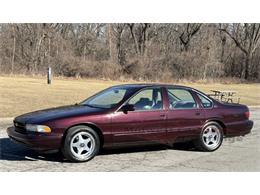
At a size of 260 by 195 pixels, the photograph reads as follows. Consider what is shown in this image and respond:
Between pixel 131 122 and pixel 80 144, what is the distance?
1045 mm

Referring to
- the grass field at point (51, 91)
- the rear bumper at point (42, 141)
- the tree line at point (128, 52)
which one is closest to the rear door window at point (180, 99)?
the rear bumper at point (42, 141)

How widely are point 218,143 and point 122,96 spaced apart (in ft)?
7.39

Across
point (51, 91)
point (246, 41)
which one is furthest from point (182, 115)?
point (246, 41)

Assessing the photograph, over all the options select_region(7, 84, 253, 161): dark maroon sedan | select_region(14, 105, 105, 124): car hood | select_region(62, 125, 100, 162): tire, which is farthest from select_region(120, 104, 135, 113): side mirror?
select_region(62, 125, 100, 162): tire

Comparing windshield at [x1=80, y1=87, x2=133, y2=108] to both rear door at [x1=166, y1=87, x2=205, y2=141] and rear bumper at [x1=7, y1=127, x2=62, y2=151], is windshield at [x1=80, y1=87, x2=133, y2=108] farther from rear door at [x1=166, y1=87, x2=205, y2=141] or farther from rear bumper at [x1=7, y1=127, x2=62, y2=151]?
rear bumper at [x1=7, y1=127, x2=62, y2=151]

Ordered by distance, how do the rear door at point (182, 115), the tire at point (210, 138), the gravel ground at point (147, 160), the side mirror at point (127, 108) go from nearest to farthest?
the gravel ground at point (147, 160)
the side mirror at point (127, 108)
the rear door at point (182, 115)
the tire at point (210, 138)

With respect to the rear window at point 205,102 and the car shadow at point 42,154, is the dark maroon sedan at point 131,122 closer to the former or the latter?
the rear window at point 205,102

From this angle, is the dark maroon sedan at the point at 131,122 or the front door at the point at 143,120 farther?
the front door at the point at 143,120

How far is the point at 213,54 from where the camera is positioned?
18047 mm

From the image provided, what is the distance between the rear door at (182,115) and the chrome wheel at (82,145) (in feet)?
5.26

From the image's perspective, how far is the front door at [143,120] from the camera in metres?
7.29

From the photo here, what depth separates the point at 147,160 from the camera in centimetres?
724

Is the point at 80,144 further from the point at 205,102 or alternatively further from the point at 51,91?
the point at 51,91
